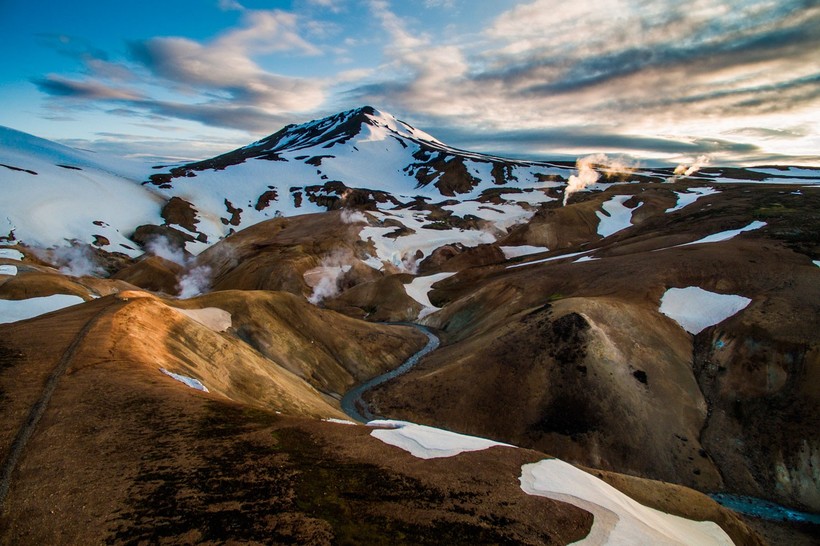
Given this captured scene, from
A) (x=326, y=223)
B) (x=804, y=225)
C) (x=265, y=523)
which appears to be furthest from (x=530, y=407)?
(x=326, y=223)

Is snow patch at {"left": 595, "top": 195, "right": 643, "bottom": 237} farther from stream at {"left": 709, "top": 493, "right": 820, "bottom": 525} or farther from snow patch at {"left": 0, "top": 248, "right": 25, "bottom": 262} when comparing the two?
snow patch at {"left": 0, "top": 248, "right": 25, "bottom": 262}

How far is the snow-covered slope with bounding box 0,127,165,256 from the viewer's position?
11762 cm

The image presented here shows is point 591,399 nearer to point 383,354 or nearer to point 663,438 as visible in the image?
point 663,438

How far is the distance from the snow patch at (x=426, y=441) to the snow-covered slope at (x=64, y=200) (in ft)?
439

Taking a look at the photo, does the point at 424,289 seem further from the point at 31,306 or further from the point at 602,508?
the point at 602,508

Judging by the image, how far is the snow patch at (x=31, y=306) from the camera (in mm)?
38281

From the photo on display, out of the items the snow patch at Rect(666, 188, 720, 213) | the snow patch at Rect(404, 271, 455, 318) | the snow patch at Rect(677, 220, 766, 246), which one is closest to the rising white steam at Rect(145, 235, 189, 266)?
the snow patch at Rect(404, 271, 455, 318)

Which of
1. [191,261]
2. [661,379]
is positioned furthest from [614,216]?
[191,261]

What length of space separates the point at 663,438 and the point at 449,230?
4612 inches

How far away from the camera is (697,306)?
53.2m

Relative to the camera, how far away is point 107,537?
988cm

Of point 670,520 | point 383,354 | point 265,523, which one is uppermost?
point 265,523

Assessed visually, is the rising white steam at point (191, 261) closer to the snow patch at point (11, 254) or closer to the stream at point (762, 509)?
the snow patch at point (11, 254)

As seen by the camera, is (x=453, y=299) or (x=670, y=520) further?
(x=453, y=299)
